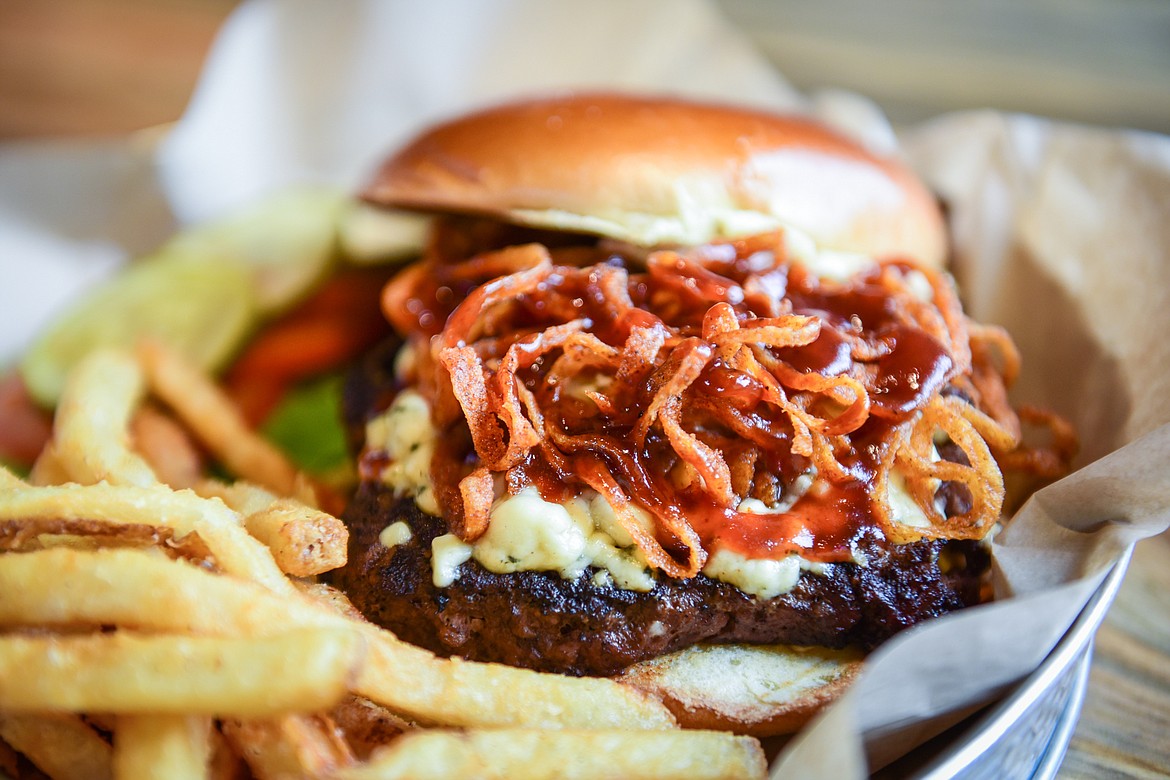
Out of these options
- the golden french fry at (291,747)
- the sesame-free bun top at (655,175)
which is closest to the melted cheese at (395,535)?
the golden french fry at (291,747)

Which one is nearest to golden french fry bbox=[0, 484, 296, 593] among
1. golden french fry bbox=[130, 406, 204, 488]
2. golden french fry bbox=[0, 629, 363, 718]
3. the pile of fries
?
the pile of fries

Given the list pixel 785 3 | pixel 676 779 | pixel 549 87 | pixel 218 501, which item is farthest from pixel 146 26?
pixel 676 779

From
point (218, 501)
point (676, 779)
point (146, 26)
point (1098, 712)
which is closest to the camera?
point (676, 779)

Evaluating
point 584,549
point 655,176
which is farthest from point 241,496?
point 655,176

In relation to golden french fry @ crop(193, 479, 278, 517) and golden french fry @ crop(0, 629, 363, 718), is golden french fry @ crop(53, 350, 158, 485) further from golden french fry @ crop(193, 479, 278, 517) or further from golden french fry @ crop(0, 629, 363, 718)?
golden french fry @ crop(0, 629, 363, 718)

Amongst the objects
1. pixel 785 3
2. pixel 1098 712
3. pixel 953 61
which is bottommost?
pixel 1098 712

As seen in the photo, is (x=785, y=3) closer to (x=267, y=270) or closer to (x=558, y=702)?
(x=267, y=270)
